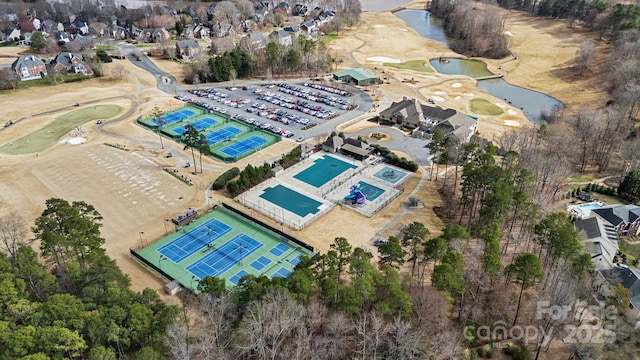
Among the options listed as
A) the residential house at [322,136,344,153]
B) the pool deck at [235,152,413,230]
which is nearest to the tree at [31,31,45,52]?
the residential house at [322,136,344,153]

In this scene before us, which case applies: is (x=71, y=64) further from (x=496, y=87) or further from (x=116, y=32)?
(x=496, y=87)

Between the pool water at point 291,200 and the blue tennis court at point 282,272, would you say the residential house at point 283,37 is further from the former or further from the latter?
the blue tennis court at point 282,272

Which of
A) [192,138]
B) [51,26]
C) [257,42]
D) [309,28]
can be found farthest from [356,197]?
Answer: [51,26]

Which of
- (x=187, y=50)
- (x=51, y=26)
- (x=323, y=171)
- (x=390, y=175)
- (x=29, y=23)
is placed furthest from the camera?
A: (x=51, y=26)

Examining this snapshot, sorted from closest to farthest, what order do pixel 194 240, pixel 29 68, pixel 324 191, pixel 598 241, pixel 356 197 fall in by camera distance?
1. pixel 598 241
2. pixel 194 240
3. pixel 356 197
4. pixel 324 191
5. pixel 29 68

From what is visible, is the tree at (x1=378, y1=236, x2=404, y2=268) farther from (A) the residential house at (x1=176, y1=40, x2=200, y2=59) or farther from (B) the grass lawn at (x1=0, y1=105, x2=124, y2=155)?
(A) the residential house at (x1=176, y1=40, x2=200, y2=59)

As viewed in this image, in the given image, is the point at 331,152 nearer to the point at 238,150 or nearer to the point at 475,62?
the point at 238,150

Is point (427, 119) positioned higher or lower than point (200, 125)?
higher
